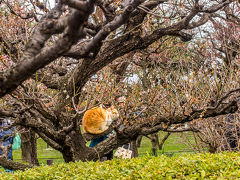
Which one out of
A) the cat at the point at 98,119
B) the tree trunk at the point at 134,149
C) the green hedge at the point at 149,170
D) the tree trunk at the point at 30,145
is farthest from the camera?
the tree trunk at the point at 134,149

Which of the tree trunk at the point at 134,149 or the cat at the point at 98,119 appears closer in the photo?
the cat at the point at 98,119

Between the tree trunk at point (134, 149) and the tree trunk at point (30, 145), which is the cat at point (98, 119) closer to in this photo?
the tree trunk at point (30, 145)

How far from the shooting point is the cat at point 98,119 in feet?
21.4

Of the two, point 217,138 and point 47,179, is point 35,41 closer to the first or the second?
point 47,179

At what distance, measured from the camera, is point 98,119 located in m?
6.58

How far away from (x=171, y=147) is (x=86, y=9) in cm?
1429

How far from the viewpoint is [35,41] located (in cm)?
222

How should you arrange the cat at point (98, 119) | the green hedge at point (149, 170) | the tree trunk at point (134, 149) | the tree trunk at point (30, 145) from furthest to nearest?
the tree trunk at point (134, 149) < the tree trunk at point (30, 145) < the cat at point (98, 119) < the green hedge at point (149, 170)

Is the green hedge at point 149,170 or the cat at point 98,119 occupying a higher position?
the cat at point 98,119

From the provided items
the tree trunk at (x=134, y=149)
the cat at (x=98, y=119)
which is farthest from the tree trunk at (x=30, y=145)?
the tree trunk at (x=134, y=149)

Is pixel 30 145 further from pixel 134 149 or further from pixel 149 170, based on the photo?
pixel 149 170

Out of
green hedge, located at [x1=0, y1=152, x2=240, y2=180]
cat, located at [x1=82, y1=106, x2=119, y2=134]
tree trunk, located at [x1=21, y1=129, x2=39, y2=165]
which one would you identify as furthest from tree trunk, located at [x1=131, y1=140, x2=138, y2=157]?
green hedge, located at [x1=0, y1=152, x2=240, y2=180]

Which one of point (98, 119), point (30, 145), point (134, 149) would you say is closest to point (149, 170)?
point (98, 119)

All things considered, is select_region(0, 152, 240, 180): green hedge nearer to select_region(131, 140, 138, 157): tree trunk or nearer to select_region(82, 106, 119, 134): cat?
select_region(82, 106, 119, 134): cat
